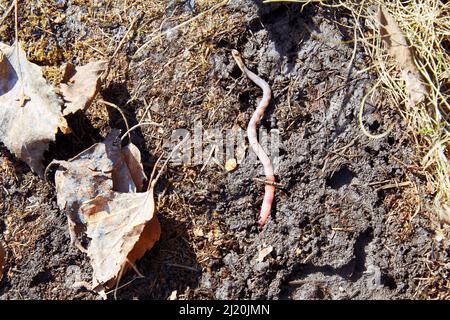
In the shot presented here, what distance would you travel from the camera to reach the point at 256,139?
291 cm

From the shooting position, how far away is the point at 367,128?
9.58 ft

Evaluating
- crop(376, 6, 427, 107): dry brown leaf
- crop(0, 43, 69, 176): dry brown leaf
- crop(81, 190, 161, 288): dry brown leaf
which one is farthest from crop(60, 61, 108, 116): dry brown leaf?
crop(376, 6, 427, 107): dry brown leaf

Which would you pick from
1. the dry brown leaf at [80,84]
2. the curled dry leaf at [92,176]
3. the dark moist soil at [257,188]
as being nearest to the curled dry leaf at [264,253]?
the dark moist soil at [257,188]

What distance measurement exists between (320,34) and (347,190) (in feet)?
2.76

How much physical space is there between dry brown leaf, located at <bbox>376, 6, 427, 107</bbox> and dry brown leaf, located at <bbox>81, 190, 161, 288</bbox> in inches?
56.7

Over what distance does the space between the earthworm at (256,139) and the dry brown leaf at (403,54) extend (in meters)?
0.69

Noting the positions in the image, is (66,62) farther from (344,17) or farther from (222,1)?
(344,17)

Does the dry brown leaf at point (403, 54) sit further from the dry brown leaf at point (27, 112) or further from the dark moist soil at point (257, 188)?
the dry brown leaf at point (27, 112)

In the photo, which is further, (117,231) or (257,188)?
(257,188)

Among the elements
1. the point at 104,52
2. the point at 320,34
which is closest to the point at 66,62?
the point at 104,52

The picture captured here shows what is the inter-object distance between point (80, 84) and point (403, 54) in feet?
5.53

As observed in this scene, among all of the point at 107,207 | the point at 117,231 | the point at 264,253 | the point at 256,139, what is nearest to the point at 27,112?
the point at 107,207

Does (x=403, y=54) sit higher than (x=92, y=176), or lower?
lower

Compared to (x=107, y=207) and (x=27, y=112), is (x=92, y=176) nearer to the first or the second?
(x=107, y=207)
